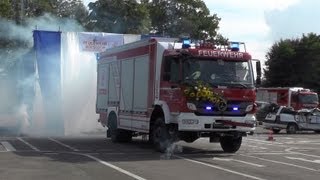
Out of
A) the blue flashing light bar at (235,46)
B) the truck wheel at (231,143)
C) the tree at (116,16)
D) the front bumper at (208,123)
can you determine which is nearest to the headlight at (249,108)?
the front bumper at (208,123)

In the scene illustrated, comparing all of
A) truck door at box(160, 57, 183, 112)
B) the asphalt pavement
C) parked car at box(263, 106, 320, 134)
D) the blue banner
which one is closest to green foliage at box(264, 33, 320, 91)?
parked car at box(263, 106, 320, 134)

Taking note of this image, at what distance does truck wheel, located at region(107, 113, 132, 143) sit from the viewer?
2095 centimetres

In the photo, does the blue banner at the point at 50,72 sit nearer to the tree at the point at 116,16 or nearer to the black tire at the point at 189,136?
the black tire at the point at 189,136

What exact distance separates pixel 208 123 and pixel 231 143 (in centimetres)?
204

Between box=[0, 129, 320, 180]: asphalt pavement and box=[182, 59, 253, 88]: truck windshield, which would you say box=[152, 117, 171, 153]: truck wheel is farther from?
box=[182, 59, 253, 88]: truck windshield

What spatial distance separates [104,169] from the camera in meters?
13.4

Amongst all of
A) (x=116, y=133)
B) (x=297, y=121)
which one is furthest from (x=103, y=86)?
(x=297, y=121)

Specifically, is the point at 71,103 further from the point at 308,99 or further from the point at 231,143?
the point at 308,99

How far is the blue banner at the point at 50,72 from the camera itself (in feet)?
89.1

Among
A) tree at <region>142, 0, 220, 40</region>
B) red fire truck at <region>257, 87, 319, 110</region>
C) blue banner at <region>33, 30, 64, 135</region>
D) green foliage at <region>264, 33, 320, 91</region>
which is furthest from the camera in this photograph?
tree at <region>142, 0, 220, 40</region>

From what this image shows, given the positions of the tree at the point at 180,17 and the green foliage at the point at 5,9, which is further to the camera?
the tree at the point at 180,17

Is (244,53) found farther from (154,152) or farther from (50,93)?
(50,93)

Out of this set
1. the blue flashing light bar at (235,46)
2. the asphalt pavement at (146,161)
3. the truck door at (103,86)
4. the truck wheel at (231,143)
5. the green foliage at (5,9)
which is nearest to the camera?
the asphalt pavement at (146,161)

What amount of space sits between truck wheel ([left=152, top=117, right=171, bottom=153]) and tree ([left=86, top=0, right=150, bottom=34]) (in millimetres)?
42660
